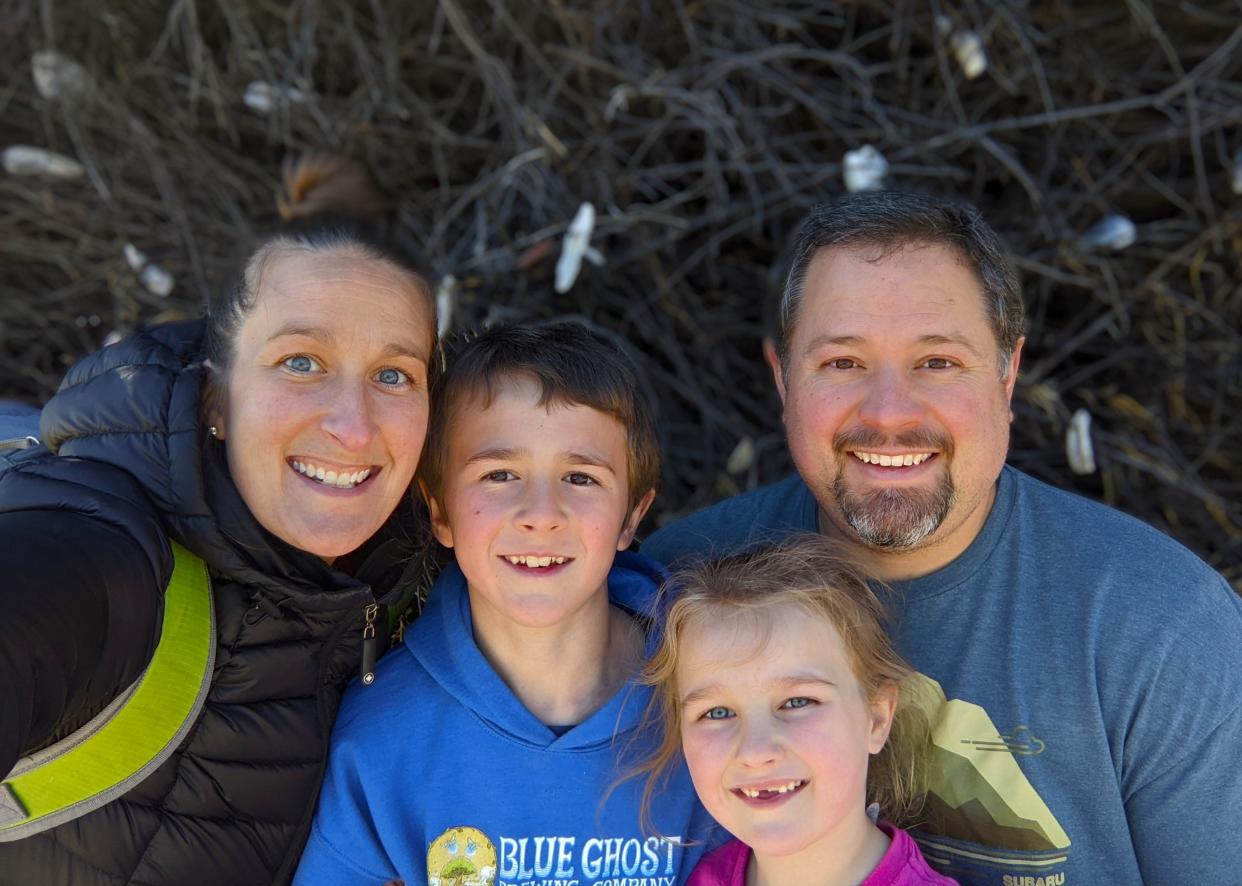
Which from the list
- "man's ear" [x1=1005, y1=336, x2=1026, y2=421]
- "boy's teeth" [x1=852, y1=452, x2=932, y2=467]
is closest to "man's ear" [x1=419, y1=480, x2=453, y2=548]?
"boy's teeth" [x1=852, y1=452, x2=932, y2=467]

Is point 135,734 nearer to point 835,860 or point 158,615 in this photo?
point 158,615

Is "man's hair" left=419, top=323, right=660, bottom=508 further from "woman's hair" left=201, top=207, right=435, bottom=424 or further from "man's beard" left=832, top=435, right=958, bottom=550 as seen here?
"man's beard" left=832, top=435, right=958, bottom=550

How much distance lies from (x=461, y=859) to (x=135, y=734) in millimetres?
574

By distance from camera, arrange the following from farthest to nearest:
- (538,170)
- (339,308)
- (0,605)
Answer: (538,170) → (339,308) → (0,605)

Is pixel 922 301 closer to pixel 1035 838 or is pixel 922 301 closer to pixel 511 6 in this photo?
pixel 1035 838

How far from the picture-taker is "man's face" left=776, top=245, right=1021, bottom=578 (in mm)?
2076

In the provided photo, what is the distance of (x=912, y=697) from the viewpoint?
81.0 inches

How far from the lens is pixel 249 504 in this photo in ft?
6.21

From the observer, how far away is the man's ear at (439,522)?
2150 mm

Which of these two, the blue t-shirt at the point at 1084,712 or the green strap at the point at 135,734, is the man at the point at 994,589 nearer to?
the blue t-shirt at the point at 1084,712

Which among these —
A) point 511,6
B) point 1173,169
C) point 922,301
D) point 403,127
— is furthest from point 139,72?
point 1173,169

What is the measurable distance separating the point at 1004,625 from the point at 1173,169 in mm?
1703

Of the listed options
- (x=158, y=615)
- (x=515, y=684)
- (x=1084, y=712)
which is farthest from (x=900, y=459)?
(x=158, y=615)

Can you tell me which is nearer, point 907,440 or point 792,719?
point 792,719
